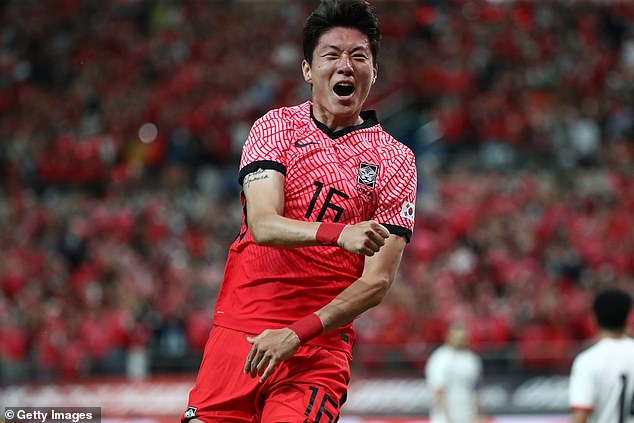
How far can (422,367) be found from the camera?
13336 mm

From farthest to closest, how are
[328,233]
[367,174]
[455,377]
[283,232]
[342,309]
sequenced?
[455,377] → [367,174] → [342,309] → [283,232] → [328,233]

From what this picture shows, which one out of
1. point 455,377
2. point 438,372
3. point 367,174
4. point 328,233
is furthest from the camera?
point 455,377

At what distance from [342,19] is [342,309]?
1204 millimetres

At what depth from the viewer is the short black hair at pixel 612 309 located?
5664 millimetres

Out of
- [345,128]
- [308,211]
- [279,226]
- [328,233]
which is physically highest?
[345,128]

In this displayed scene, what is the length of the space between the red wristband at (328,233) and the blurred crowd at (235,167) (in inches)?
389

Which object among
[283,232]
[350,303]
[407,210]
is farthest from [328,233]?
[407,210]

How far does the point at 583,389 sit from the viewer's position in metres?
5.57

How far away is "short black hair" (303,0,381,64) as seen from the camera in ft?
13.3

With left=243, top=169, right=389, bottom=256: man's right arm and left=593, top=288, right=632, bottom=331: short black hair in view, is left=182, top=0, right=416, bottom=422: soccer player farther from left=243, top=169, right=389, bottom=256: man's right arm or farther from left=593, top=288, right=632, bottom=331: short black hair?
left=593, top=288, right=632, bottom=331: short black hair

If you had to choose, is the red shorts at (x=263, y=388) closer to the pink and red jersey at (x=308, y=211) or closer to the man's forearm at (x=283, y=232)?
the pink and red jersey at (x=308, y=211)

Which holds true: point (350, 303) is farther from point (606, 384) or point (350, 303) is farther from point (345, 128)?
point (606, 384)

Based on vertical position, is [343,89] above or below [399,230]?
above

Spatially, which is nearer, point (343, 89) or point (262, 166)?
point (262, 166)
